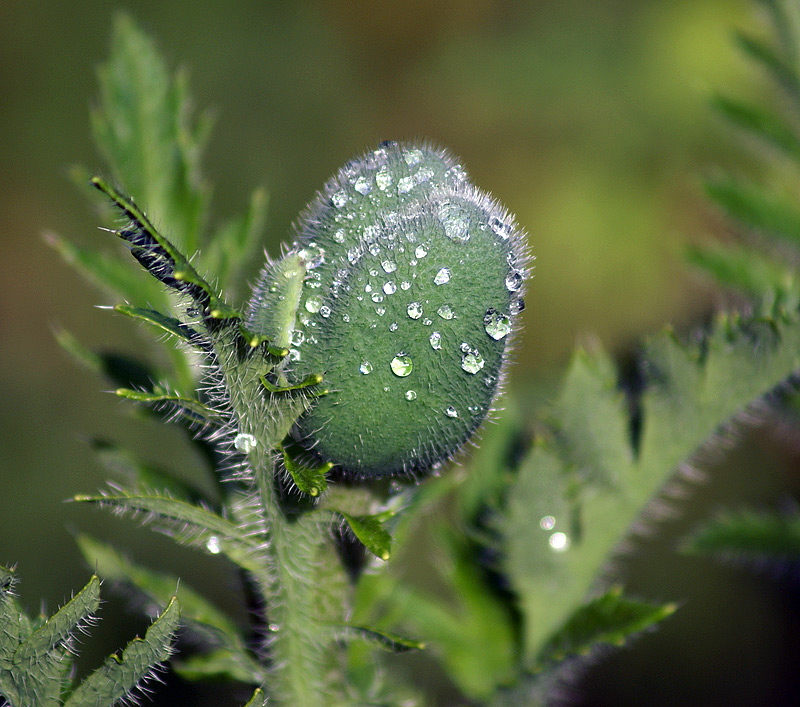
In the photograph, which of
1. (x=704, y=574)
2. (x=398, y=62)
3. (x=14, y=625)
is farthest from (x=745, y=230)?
(x=398, y=62)

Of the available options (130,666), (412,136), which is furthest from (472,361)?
(412,136)

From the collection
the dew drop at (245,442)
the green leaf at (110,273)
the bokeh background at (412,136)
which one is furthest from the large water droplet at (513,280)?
the bokeh background at (412,136)

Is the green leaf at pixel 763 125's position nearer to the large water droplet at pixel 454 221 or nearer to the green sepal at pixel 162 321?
the large water droplet at pixel 454 221

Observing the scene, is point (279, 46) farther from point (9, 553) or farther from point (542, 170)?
point (9, 553)

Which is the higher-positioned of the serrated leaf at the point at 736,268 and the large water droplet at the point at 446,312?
the serrated leaf at the point at 736,268

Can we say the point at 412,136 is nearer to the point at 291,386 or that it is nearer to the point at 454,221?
the point at 454,221

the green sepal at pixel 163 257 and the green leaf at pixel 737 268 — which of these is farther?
the green leaf at pixel 737 268
